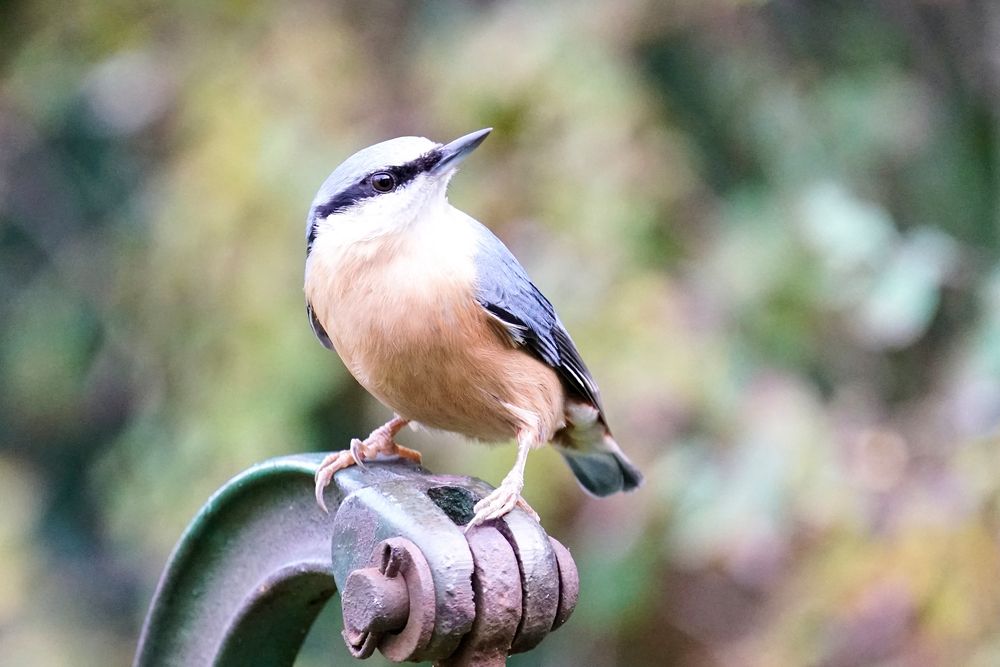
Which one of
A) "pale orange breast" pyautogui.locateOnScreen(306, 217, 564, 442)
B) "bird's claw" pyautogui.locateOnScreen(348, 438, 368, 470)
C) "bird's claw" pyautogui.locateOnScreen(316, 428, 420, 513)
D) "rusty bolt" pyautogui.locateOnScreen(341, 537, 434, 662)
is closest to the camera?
"rusty bolt" pyautogui.locateOnScreen(341, 537, 434, 662)

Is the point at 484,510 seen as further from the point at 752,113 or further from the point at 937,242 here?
the point at 752,113

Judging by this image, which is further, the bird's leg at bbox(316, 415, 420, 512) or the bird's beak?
the bird's beak

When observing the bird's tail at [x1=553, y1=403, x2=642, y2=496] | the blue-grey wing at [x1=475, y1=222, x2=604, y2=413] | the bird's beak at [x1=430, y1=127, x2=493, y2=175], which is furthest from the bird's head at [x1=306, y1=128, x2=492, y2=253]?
the bird's tail at [x1=553, y1=403, x2=642, y2=496]

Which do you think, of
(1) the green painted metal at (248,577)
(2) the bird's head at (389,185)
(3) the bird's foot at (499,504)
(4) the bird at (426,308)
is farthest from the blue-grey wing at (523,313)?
(1) the green painted metal at (248,577)

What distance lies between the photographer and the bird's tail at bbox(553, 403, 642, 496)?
2.34 metres

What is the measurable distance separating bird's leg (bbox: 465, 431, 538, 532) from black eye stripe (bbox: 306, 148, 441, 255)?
44 centimetres

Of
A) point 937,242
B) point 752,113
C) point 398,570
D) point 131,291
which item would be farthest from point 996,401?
point 131,291

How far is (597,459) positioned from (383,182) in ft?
2.54

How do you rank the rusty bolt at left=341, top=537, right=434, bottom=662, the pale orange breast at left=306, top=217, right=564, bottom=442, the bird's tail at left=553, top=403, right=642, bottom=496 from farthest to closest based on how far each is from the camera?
the bird's tail at left=553, top=403, right=642, bottom=496 → the pale orange breast at left=306, top=217, right=564, bottom=442 → the rusty bolt at left=341, top=537, right=434, bottom=662

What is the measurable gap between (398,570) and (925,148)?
108 inches

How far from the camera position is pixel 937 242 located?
2482mm

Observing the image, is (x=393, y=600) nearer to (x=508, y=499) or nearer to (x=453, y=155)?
(x=508, y=499)

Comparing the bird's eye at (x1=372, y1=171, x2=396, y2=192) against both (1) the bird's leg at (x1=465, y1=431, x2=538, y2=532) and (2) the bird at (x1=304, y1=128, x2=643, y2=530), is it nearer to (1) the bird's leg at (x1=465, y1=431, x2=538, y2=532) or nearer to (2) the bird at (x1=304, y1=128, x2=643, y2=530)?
(2) the bird at (x1=304, y1=128, x2=643, y2=530)

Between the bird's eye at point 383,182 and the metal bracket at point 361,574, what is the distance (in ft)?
1.69
